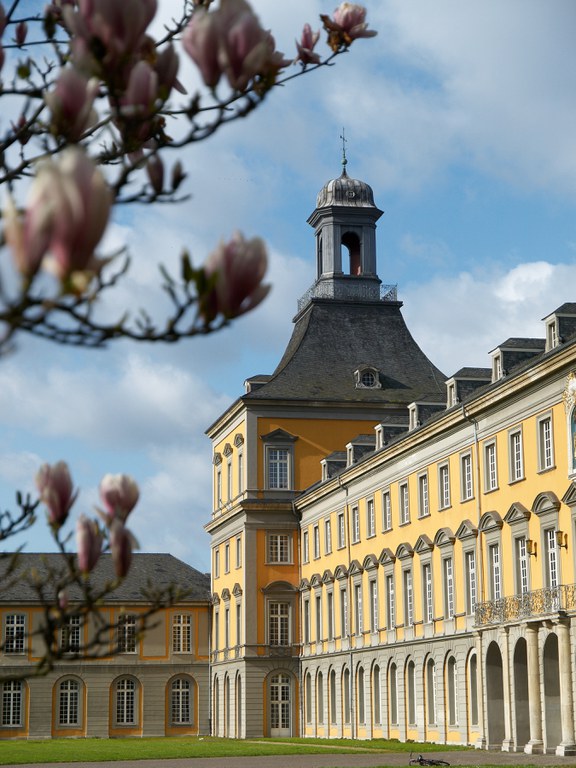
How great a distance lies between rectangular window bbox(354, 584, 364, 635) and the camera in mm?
61991

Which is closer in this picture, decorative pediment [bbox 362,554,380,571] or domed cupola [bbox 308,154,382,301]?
decorative pediment [bbox 362,554,380,571]

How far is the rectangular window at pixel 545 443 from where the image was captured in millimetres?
42031

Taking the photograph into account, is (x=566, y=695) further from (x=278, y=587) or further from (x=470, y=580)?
(x=278, y=587)

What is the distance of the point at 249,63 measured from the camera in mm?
4984

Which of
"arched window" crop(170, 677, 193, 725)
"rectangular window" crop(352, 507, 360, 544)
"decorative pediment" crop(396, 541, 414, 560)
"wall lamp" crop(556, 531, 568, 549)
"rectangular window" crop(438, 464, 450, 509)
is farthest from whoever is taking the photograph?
"arched window" crop(170, 677, 193, 725)

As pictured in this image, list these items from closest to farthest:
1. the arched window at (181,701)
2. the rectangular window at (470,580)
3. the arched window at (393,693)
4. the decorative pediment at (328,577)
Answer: the rectangular window at (470,580), the arched window at (393,693), the decorative pediment at (328,577), the arched window at (181,701)

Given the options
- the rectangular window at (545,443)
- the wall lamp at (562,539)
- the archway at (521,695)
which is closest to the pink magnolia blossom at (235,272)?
the wall lamp at (562,539)

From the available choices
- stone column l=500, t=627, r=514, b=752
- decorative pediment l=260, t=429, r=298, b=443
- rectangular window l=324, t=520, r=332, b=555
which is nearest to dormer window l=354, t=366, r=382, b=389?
decorative pediment l=260, t=429, r=298, b=443

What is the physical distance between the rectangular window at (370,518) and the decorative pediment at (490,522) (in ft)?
45.7

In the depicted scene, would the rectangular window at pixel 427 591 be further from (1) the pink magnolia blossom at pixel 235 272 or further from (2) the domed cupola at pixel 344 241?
(1) the pink magnolia blossom at pixel 235 272

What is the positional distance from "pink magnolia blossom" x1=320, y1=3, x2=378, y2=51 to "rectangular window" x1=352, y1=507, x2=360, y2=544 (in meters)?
56.4

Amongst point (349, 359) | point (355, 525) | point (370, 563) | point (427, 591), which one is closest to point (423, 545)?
point (427, 591)

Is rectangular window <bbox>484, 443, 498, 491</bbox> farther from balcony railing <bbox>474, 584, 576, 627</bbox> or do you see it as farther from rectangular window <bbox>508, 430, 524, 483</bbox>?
balcony railing <bbox>474, 584, 576, 627</bbox>

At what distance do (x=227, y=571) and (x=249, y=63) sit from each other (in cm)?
7409
